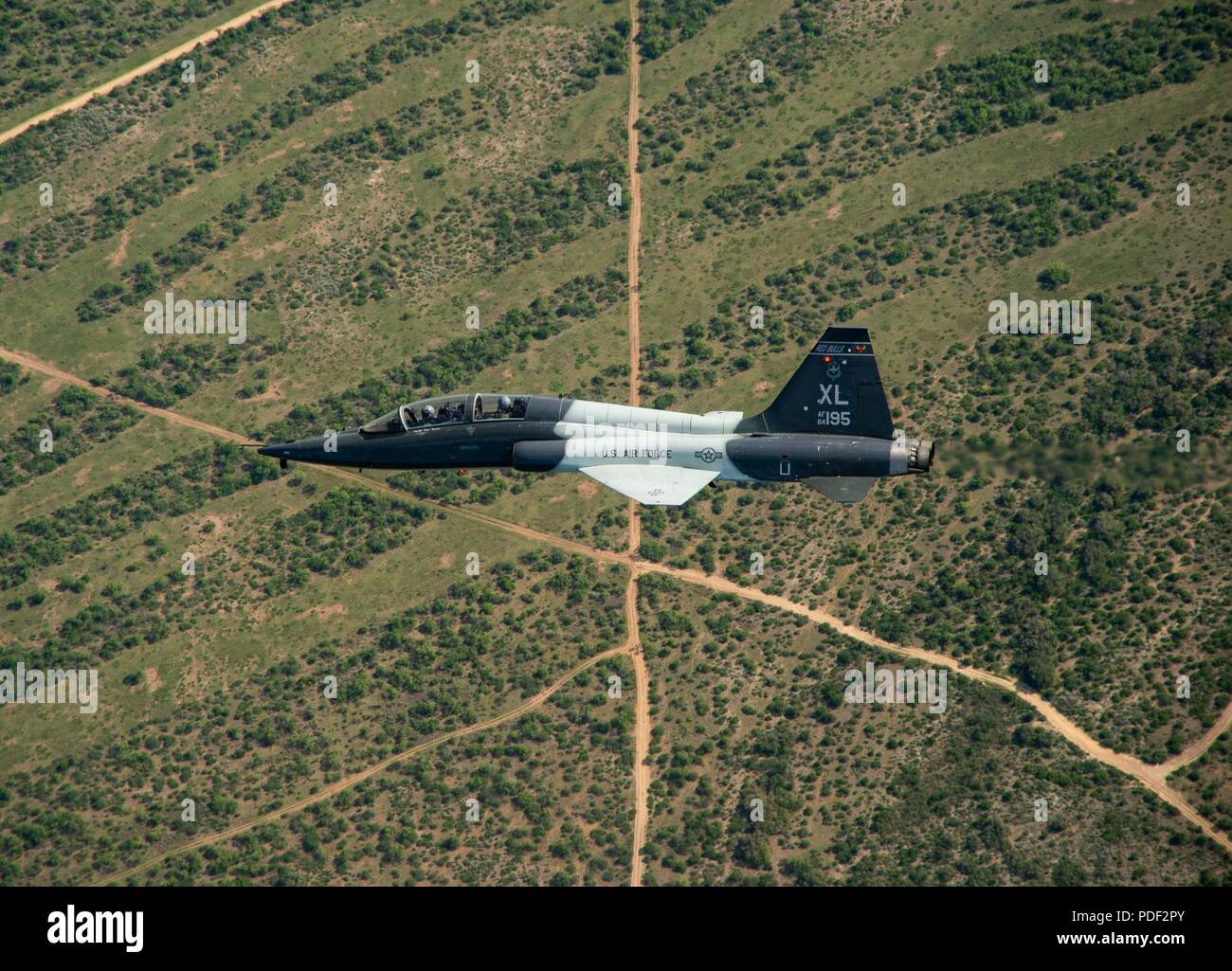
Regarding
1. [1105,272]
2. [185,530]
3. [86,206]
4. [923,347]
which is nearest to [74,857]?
[185,530]

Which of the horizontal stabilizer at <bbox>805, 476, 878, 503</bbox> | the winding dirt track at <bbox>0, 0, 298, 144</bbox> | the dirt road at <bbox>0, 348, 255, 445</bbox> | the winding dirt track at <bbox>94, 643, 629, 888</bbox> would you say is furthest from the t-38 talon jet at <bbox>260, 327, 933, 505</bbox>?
the winding dirt track at <bbox>0, 0, 298, 144</bbox>

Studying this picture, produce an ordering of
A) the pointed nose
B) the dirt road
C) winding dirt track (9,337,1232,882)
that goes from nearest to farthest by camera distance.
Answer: the pointed nose, winding dirt track (9,337,1232,882), the dirt road

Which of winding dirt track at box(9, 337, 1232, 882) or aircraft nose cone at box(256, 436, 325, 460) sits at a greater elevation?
aircraft nose cone at box(256, 436, 325, 460)

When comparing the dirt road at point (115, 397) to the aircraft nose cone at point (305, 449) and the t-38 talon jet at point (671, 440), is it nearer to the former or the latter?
the aircraft nose cone at point (305, 449)

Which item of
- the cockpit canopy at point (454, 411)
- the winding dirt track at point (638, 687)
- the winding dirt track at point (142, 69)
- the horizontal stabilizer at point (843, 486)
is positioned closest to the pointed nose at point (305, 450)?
the cockpit canopy at point (454, 411)

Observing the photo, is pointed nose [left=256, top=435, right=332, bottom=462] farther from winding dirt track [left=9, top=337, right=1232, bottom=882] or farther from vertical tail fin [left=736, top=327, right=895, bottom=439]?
vertical tail fin [left=736, top=327, right=895, bottom=439]
